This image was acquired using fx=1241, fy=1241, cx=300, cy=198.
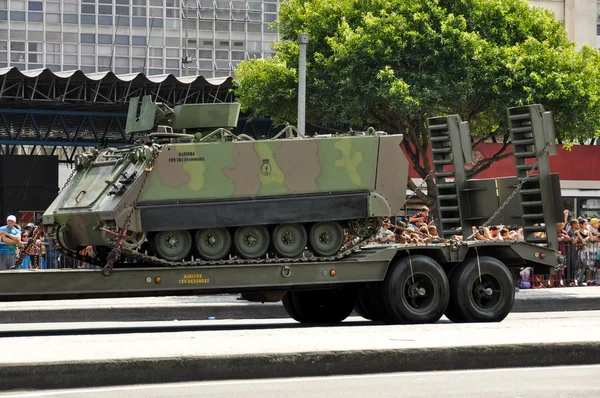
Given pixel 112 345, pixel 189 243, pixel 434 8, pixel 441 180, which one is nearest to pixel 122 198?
pixel 189 243

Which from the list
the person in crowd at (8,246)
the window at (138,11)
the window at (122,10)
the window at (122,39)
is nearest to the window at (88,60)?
the window at (122,39)

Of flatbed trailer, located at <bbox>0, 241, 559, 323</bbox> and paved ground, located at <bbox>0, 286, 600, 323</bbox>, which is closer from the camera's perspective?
flatbed trailer, located at <bbox>0, 241, 559, 323</bbox>

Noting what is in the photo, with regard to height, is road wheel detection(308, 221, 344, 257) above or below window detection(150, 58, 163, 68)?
below

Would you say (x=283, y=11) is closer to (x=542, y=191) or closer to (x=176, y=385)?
(x=542, y=191)

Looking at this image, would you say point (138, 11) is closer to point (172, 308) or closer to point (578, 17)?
point (578, 17)

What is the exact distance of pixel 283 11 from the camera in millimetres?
39375

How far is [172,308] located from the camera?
20.8 metres

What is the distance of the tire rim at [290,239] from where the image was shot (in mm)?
17266

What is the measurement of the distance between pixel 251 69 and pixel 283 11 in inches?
82.7

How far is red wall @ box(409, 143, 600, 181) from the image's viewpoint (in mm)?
53000

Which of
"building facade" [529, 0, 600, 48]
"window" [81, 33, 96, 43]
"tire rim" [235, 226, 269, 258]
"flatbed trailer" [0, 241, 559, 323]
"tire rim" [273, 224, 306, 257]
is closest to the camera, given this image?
"flatbed trailer" [0, 241, 559, 323]

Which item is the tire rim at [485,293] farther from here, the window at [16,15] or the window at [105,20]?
the window at [16,15]

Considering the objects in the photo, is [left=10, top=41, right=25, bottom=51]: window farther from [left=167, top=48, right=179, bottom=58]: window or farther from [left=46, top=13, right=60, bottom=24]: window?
[left=167, top=48, right=179, bottom=58]: window

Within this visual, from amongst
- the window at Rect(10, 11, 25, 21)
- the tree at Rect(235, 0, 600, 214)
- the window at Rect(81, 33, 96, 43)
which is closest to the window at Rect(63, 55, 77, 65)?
the window at Rect(81, 33, 96, 43)
